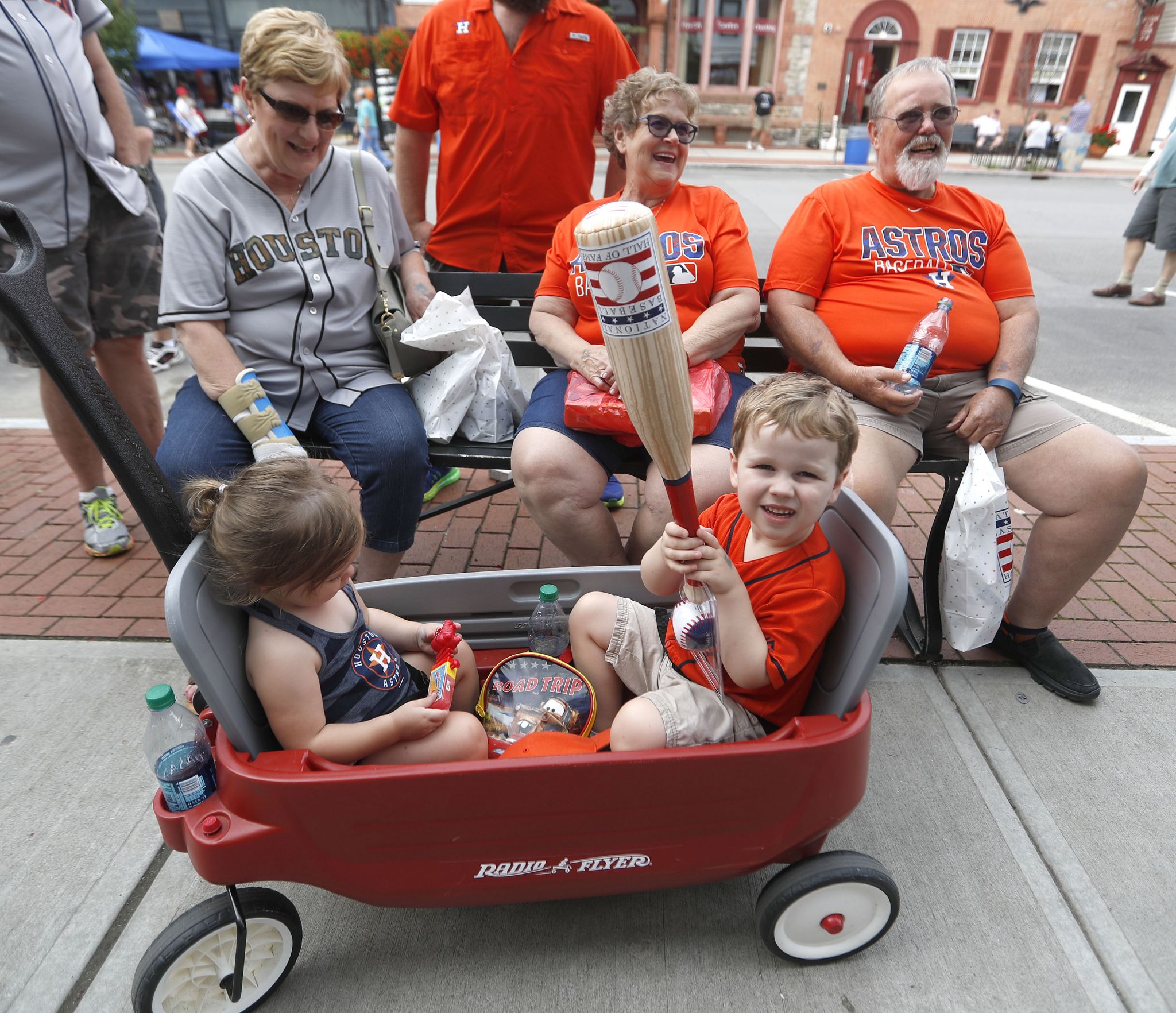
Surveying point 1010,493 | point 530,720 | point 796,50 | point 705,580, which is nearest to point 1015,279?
point 1010,493

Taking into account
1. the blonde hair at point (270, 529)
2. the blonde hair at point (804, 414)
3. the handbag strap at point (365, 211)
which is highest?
the handbag strap at point (365, 211)

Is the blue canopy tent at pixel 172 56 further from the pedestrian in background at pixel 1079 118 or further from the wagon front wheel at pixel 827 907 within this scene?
the wagon front wheel at pixel 827 907

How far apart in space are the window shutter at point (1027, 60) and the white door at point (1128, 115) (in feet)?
12.2

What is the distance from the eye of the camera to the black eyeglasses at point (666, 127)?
2.30 meters

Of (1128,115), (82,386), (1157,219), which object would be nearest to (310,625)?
(82,386)

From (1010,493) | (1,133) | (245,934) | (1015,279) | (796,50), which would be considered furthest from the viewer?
(796,50)

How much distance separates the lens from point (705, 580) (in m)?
1.47

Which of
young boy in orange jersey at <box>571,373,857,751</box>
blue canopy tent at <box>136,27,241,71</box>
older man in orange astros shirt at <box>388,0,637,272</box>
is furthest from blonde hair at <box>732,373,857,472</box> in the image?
blue canopy tent at <box>136,27,241,71</box>

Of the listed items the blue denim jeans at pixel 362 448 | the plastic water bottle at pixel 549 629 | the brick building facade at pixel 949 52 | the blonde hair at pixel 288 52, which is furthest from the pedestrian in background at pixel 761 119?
the plastic water bottle at pixel 549 629

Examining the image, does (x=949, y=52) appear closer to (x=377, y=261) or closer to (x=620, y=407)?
(x=377, y=261)

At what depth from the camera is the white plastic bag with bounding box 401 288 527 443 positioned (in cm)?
246

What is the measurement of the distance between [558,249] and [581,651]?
1.36 metres

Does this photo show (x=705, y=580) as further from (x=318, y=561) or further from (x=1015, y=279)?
(x=1015, y=279)

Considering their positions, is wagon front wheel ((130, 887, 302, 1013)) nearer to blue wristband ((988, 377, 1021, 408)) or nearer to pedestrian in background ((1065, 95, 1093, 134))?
blue wristband ((988, 377, 1021, 408))
